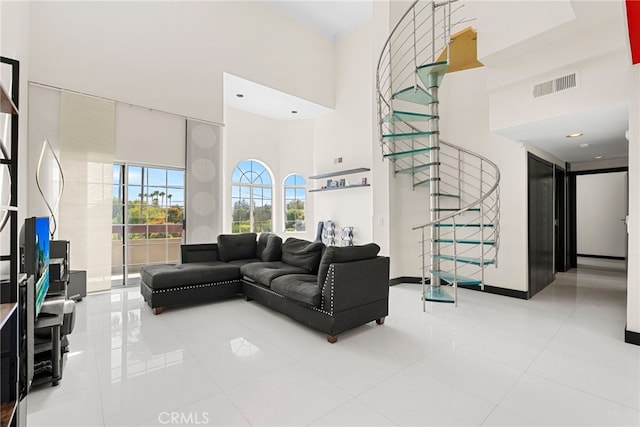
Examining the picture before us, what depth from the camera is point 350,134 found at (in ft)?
22.3

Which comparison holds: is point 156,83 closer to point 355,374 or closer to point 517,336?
point 355,374

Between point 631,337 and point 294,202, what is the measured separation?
7059 mm

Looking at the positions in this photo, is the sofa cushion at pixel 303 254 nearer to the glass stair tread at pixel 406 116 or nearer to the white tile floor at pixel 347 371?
the white tile floor at pixel 347 371

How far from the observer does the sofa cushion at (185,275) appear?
3.53 m

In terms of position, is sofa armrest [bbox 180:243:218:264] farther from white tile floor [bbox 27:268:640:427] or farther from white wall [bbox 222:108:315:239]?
white wall [bbox 222:108:315:239]

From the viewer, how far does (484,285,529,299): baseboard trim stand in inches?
165

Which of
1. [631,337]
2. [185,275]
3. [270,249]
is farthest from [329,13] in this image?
[631,337]

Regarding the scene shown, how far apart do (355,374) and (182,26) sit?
5.94 meters

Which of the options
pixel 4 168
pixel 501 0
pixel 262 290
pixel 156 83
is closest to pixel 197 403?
pixel 262 290

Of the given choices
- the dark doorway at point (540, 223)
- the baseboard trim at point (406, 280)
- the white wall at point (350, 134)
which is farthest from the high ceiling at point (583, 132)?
the white wall at point (350, 134)

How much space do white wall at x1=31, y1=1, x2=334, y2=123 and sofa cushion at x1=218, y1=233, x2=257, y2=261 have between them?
2.35 meters

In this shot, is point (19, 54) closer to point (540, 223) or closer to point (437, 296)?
point (437, 296)

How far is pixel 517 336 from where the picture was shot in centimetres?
291

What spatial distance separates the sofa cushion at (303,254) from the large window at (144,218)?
7.47 feet
